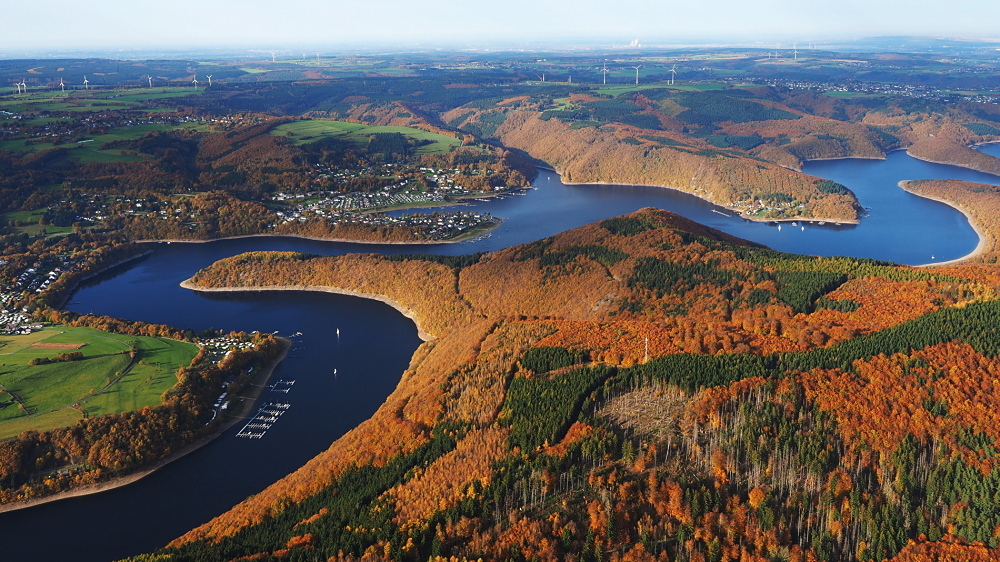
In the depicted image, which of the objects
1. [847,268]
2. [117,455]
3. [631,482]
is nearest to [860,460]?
[631,482]

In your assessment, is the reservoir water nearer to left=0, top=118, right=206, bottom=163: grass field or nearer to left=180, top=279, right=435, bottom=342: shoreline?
left=180, top=279, right=435, bottom=342: shoreline

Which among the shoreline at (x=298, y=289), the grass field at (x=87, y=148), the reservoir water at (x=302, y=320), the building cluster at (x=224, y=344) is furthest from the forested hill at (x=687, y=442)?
the grass field at (x=87, y=148)

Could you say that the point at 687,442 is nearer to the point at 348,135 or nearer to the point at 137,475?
the point at 137,475

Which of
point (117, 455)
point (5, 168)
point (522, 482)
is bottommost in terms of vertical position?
point (117, 455)

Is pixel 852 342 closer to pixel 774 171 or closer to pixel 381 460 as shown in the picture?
pixel 381 460

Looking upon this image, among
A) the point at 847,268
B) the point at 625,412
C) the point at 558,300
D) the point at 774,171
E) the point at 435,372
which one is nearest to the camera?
the point at 625,412

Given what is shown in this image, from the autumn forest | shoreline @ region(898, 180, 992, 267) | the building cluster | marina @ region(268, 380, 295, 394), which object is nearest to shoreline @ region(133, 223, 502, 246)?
the autumn forest
